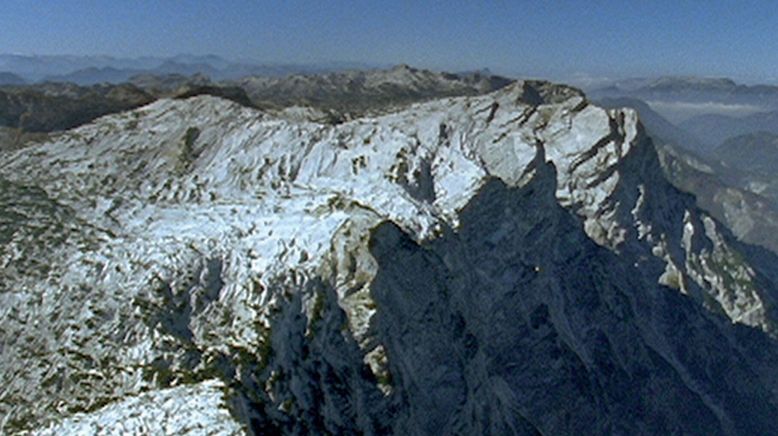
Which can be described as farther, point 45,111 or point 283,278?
point 45,111

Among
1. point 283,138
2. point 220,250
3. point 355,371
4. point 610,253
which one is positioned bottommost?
point 610,253

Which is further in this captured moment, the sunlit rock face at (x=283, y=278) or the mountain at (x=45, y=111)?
the mountain at (x=45, y=111)

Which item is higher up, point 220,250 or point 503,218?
point 220,250

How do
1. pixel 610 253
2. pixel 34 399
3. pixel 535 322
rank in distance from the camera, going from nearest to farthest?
pixel 34 399, pixel 535 322, pixel 610 253

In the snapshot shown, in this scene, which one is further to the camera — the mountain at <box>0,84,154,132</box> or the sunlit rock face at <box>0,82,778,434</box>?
the mountain at <box>0,84,154,132</box>

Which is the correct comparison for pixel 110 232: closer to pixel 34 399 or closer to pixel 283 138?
pixel 34 399

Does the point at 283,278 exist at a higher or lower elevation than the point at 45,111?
lower

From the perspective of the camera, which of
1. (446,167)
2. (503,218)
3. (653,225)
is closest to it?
(446,167)

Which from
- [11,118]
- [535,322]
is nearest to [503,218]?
[535,322]
